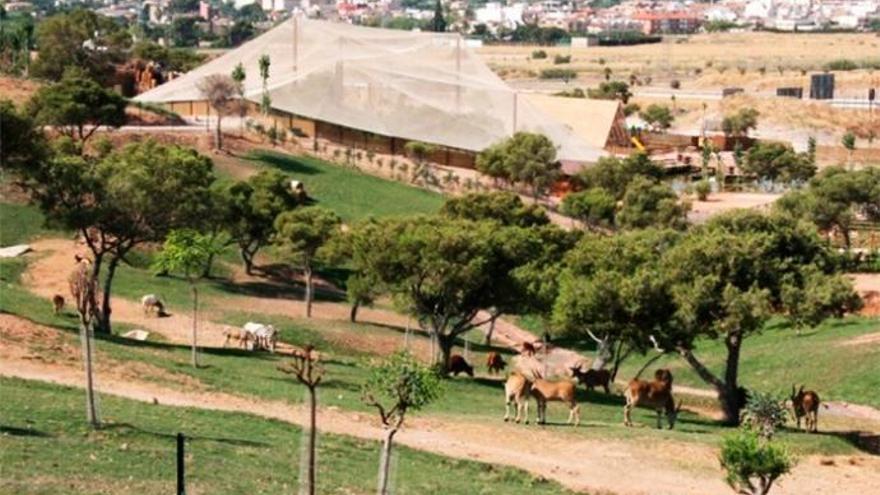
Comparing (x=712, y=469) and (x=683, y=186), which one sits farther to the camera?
(x=683, y=186)

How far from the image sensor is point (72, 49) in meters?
81.6

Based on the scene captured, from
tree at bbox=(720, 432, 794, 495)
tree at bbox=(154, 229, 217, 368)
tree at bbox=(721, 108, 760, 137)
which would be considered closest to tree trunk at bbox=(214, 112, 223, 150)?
tree at bbox=(154, 229, 217, 368)

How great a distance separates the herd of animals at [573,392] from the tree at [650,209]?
2480cm

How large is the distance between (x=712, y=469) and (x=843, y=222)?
36309 millimetres

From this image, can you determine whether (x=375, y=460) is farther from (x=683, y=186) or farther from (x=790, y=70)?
(x=790, y=70)

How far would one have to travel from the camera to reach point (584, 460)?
25703mm

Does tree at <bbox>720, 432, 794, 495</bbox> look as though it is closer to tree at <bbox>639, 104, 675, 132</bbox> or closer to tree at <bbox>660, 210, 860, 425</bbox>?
tree at <bbox>660, 210, 860, 425</bbox>

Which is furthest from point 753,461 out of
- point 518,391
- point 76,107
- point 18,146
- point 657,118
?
point 657,118

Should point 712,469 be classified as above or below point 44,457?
below

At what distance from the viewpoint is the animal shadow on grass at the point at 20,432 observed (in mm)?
21297

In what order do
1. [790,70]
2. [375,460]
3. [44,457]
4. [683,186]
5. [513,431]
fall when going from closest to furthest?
1. [44,457]
2. [375,460]
3. [513,431]
4. [683,186]
5. [790,70]

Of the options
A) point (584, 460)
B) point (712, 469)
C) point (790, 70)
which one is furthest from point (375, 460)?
point (790, 70)

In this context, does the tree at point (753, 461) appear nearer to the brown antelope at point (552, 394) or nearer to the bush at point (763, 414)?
the bush at point (763, 414)

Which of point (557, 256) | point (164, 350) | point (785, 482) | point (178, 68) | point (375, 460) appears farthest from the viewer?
point (178, 68)
